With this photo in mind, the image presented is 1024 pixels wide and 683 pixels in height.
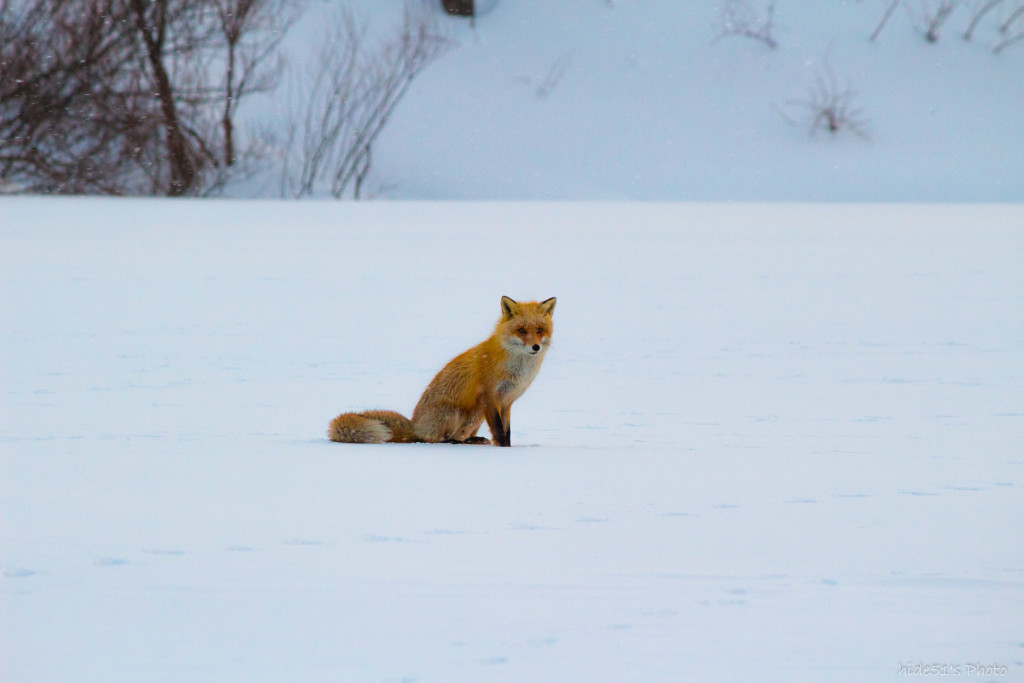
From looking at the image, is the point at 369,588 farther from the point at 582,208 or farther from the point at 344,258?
the point at 582,208

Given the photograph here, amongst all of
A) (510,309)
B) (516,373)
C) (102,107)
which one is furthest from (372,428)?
(102,107)

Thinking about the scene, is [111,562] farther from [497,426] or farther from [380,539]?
[497,426]

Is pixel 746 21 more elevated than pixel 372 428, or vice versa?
pixel 746 21

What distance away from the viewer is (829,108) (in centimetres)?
2014

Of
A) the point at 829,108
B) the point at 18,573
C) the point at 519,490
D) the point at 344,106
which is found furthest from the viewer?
the point at 829,108

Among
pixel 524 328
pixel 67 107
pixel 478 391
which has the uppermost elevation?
→ pixel 67 107

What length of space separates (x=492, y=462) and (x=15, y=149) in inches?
601

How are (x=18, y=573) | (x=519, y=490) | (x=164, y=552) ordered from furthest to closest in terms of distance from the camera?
(x=519, y=490) < (x=164, y=552) < (x=18, y=573)

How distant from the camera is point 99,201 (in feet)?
51.8

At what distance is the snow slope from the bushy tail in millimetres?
13635

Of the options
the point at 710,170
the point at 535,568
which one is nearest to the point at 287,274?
the point at 535,568

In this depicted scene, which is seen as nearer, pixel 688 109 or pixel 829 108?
pixel 829 108

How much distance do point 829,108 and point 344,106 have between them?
8.98 m

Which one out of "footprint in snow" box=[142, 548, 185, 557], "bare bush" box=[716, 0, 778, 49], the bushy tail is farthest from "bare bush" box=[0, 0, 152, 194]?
"footprint in snow" box=[142, 548, 185, 557]
